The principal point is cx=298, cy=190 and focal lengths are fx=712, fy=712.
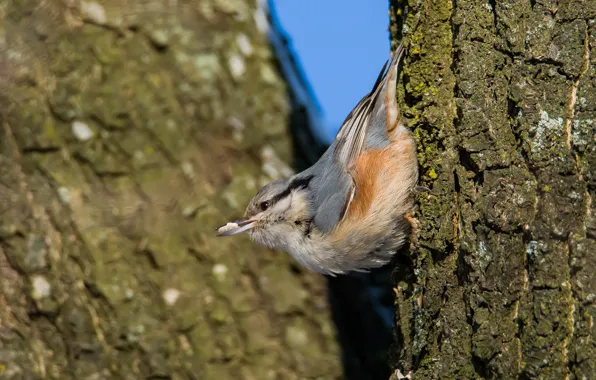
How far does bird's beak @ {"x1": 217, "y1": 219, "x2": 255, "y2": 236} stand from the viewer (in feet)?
10.7

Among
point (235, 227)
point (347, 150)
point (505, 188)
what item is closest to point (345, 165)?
point (347, 150)

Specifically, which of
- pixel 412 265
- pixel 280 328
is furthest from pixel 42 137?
pixel 412 265

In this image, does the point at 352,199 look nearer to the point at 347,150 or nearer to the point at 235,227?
the point at 347,150

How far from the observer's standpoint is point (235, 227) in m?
3.29

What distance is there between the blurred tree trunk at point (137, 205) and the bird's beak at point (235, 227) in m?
0.22

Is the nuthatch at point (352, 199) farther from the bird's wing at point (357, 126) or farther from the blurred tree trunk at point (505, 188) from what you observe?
the blurred tree trunk at point (505, 188)

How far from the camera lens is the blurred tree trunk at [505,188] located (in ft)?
6.84

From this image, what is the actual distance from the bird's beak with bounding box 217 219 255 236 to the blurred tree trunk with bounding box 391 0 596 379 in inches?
38.1

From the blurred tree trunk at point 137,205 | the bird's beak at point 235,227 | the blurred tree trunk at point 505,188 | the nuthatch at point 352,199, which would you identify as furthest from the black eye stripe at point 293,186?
the blurred tree trunk at point 505,188

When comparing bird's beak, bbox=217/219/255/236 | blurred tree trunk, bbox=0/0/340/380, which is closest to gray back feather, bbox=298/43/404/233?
bird's beak, bbox=217/219/255/236

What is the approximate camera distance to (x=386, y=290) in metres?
Result: 3.85

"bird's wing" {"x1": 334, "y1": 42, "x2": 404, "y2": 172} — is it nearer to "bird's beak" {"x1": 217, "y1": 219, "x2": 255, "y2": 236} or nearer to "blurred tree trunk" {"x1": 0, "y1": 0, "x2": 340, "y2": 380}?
"bird's beak" {"x1": 217, "y1": 219, "x2": 255, "y2": 236}

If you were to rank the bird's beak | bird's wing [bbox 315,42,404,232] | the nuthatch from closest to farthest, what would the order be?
the nuthatch
bird's wing [bbox 315,42,404,232]
the bird's beak

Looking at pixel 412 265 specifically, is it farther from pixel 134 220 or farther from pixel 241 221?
pixel 134 220
